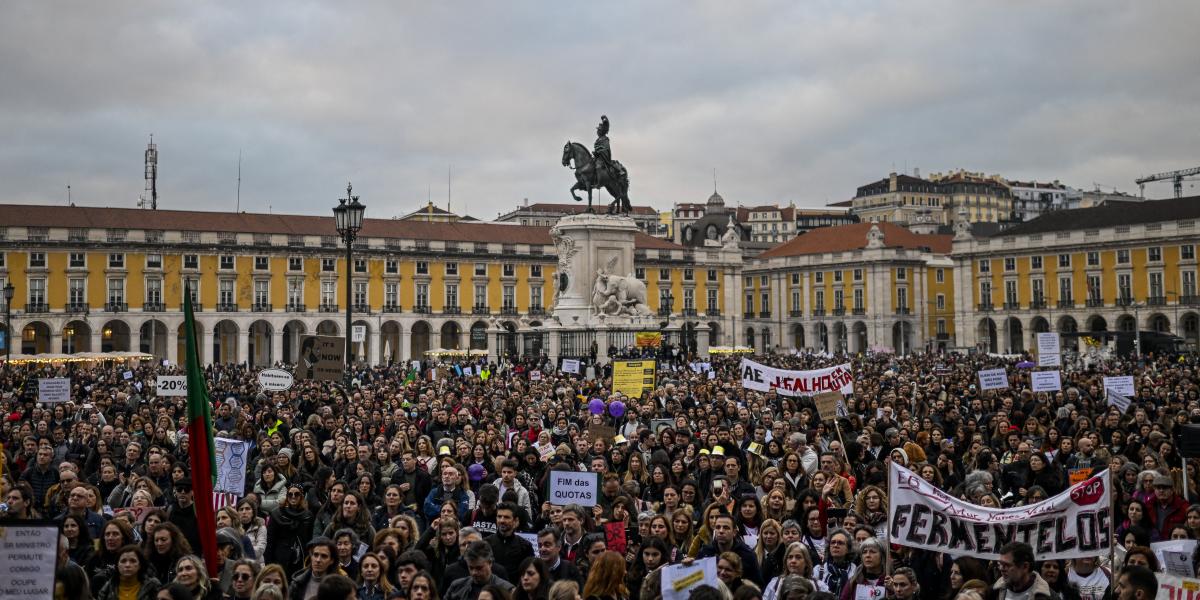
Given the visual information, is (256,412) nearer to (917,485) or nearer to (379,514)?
(379,514)

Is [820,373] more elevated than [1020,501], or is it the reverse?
[820,373]

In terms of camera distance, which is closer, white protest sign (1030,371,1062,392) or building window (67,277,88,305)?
white protest sign (1030,371,1062,392)

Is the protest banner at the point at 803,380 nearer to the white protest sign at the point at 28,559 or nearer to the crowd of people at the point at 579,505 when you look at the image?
the crowd of people at the point at 579,505

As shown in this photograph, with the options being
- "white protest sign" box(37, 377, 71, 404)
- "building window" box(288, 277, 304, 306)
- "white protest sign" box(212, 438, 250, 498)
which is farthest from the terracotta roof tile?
"white protest sign" box(212, 438, 250, 498)

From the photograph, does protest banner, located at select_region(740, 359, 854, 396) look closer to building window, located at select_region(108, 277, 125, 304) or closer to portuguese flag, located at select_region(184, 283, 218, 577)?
portuguese flag, located at select_region(184, 283, 218, 577)

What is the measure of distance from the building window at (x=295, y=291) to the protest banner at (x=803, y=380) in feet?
200

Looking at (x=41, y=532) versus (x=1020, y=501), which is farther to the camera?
(x=1020, y=501)

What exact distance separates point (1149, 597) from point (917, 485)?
1.69 metres

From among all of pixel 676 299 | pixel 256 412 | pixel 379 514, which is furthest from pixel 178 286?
pixel 379 514

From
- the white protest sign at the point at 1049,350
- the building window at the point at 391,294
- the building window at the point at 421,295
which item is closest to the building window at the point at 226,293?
the building window at the point at 391,294

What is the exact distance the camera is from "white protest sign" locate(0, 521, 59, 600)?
5781mm

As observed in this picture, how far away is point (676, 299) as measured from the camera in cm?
8725

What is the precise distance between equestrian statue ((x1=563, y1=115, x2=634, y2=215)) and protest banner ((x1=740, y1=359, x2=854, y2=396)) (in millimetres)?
23002

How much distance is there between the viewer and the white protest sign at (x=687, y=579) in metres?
6.93
